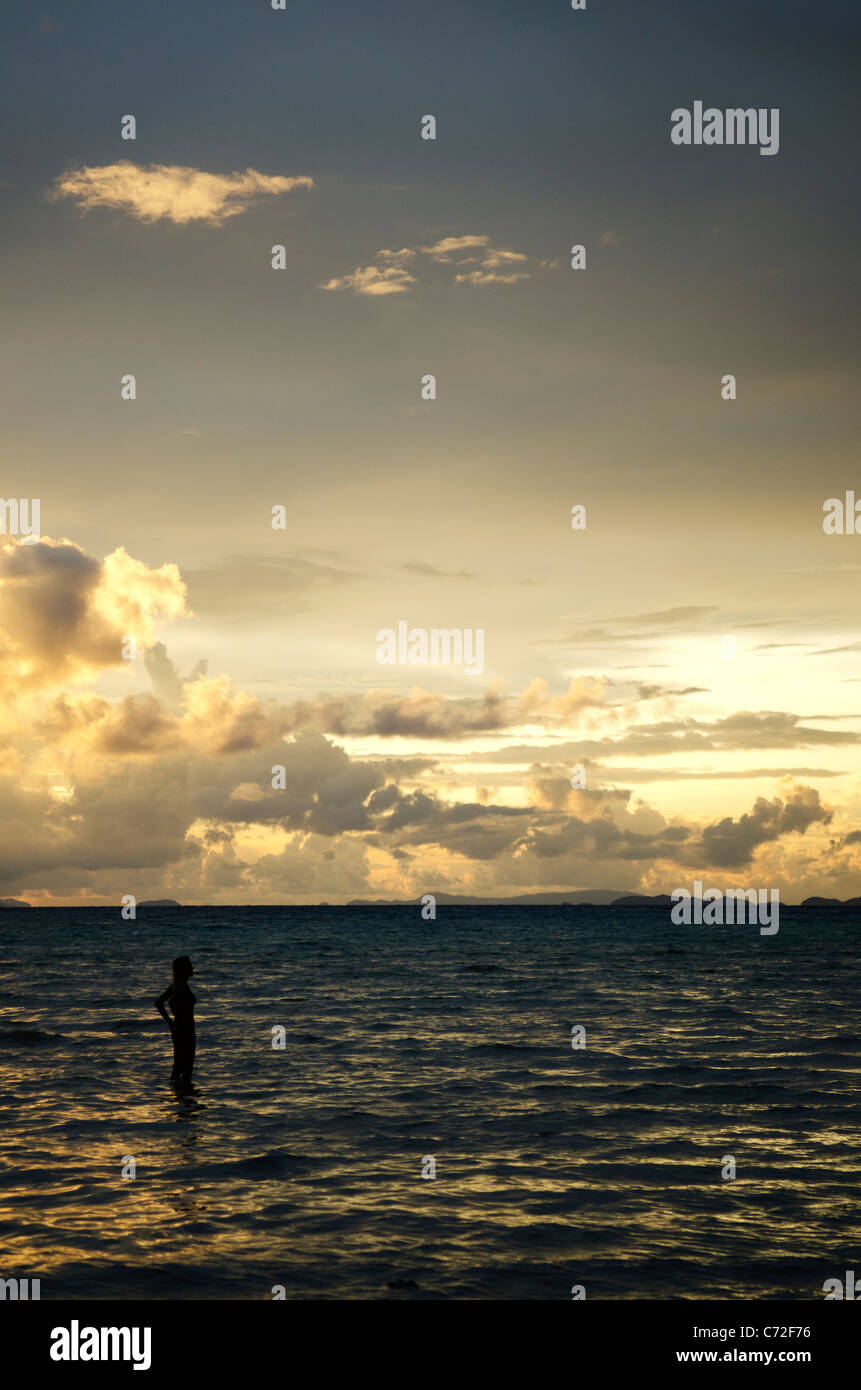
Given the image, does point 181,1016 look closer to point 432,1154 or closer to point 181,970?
point 181,970

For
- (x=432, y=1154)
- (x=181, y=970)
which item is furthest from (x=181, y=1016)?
(x=432, y=1154)

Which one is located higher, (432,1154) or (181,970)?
(181,970)

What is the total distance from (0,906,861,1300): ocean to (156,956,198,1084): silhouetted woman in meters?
0.53

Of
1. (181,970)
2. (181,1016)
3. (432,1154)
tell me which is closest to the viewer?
(432,1154)

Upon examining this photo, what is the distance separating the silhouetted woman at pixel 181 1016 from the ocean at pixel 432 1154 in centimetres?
53

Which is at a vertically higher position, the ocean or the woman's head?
the woman's head

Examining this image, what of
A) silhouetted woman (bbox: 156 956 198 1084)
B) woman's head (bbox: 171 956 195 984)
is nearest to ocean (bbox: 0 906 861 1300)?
silhouetted woman (bbox: 156 956 198 1084)

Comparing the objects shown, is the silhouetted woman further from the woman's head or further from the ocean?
the ocean

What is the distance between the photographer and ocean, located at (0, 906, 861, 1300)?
36.9 ft

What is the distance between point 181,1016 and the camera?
19859 millimetres

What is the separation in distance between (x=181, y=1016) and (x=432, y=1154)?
6.18 m

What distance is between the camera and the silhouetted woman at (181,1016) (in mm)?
19609

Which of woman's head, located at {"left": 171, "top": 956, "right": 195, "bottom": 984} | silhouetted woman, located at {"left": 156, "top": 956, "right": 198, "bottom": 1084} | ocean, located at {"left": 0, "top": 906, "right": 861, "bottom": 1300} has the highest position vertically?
woman's head, located at {"left": 171, "top": 956, "right": 195, "bottom": 984}
